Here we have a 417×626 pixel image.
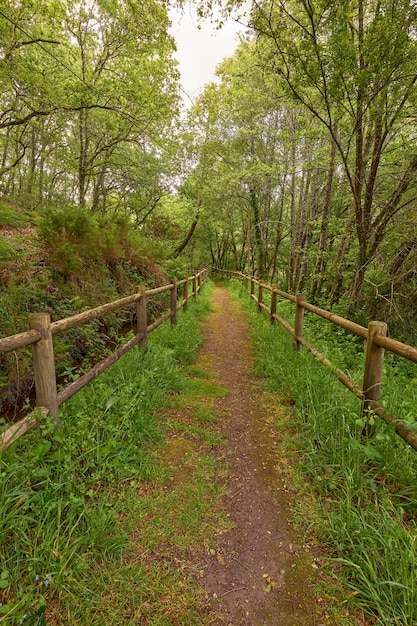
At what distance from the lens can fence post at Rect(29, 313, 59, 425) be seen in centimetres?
208

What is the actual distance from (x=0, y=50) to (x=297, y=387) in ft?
33.2

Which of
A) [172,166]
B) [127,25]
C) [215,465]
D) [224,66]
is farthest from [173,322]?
[224,66]

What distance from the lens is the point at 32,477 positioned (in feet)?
6.38

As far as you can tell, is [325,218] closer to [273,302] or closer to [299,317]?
[273,302]

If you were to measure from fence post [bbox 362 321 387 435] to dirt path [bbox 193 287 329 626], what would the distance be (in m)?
1.00

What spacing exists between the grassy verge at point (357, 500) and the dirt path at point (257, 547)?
168mm

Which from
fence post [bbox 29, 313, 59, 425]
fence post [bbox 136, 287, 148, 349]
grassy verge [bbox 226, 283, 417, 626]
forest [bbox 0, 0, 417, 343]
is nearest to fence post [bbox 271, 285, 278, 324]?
forest [bbox 0, 0, 417, 343]

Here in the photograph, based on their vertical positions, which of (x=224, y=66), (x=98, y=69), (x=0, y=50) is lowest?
(x=0, y=50)

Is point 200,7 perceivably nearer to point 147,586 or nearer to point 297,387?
point 297,387

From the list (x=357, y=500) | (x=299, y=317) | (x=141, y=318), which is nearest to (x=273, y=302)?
(x=299, y=317)

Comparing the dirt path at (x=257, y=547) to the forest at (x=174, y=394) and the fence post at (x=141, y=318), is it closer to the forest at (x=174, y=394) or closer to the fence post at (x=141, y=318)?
the forest at (x=174, y=394)

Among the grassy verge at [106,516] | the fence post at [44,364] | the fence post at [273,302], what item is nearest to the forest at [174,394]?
the grassy verge at [106,516]

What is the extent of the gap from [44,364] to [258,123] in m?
13.3

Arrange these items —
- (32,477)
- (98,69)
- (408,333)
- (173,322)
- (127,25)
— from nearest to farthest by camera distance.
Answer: (32,477), (408,333), (173,322), (127,25), (98,69)
